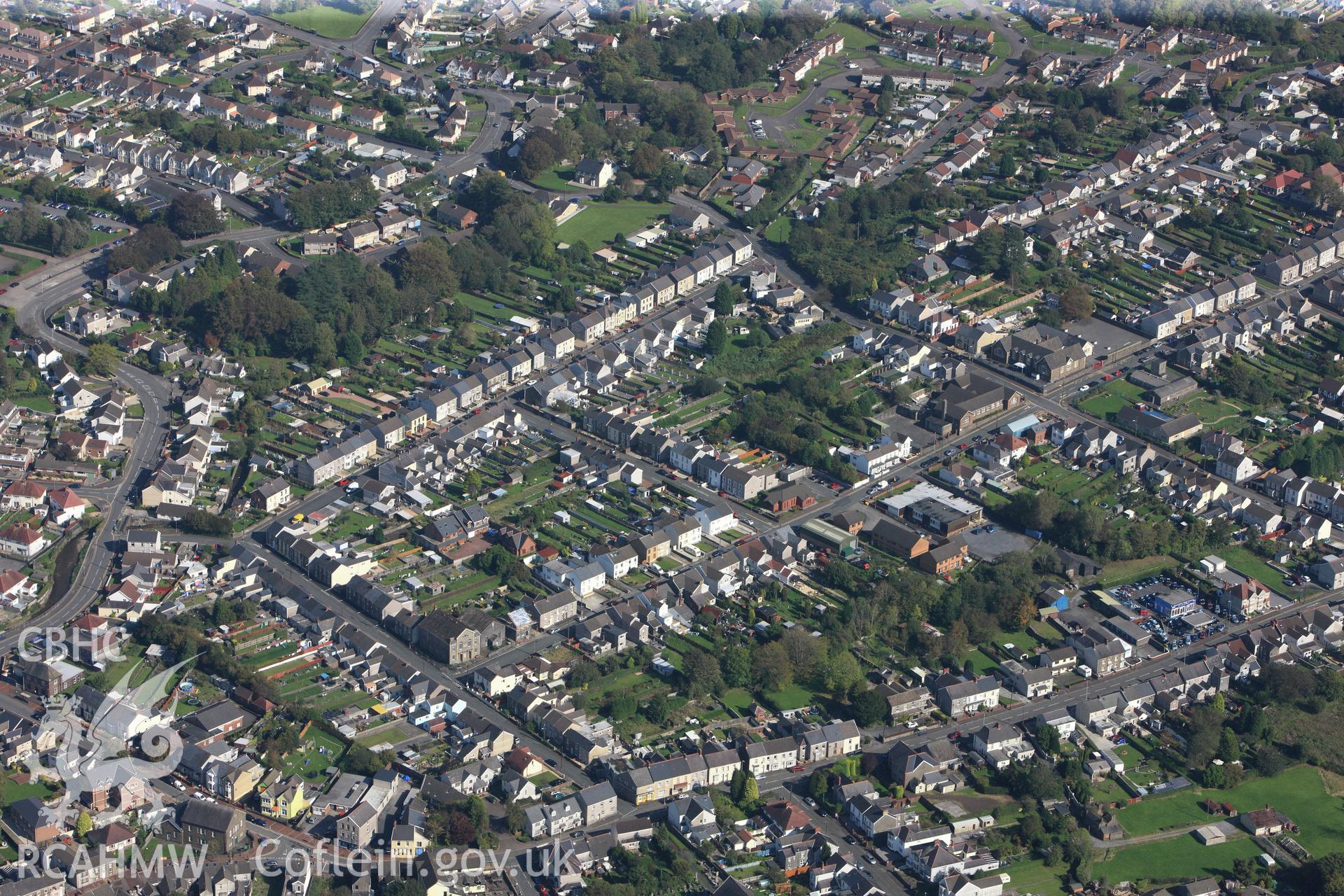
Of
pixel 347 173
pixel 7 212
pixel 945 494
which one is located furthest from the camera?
pixel 347 173

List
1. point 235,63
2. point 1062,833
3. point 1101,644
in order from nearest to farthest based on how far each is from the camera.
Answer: point 1062,833
point 1101,644
point 235,63

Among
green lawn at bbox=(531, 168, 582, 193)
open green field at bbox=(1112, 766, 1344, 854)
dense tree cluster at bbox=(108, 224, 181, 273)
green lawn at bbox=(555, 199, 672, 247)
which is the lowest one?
green lawn at bbox=(531, 168, 582, 193)

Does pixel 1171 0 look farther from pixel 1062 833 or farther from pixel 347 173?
pixel 1062 833

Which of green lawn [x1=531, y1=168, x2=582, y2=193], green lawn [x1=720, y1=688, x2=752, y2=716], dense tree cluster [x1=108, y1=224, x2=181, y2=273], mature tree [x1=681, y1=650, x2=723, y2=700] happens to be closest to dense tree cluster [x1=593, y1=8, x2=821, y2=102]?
green lawn [x1=531, y1=168, x2=582, y2=193]

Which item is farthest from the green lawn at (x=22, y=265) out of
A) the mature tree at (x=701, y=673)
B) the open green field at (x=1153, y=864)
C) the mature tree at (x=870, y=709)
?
the open green field at (x=1153, y=864)

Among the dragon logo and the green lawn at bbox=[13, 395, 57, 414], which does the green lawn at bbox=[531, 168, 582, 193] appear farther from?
the dragon logo

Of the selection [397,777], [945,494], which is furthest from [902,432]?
[397,777]

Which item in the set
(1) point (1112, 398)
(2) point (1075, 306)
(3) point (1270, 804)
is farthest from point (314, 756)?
(2) point (1075, 306)
